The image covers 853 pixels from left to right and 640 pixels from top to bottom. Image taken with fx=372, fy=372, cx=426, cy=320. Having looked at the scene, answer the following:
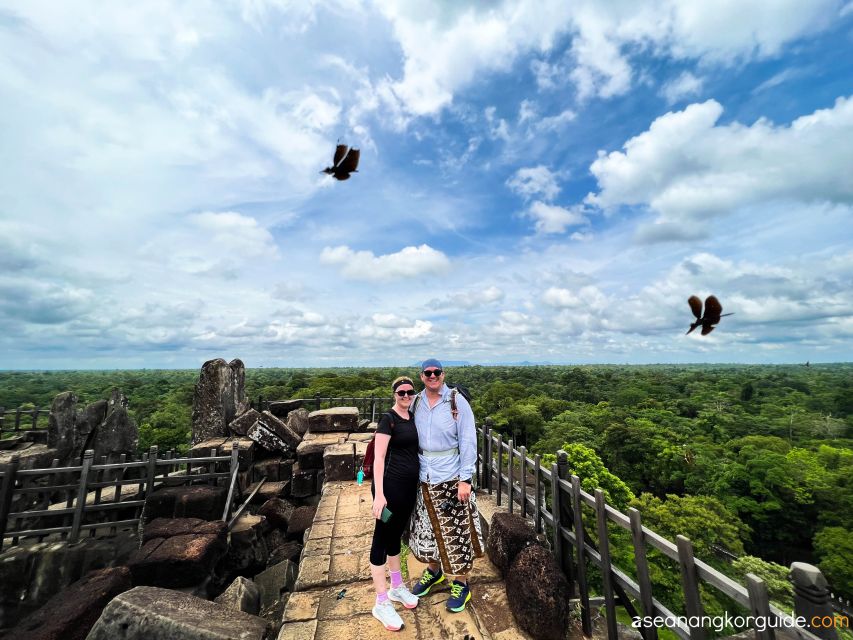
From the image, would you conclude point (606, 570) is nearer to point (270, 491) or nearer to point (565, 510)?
point (565, 510)

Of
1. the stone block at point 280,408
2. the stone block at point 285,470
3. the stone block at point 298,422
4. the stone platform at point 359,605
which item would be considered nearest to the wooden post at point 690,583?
the stone platform at point 359,605

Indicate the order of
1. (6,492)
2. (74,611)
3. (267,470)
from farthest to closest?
1. (267,470)
2. (6,492)
3. (74,611)

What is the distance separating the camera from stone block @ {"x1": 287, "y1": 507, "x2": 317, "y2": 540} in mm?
6191

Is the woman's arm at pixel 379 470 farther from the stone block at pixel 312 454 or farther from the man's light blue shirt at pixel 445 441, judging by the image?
the stone block at pixel 312 454

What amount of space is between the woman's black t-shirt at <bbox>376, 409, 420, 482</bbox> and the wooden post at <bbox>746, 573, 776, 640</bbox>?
2.00 meters

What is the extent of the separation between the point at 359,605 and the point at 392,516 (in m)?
1.02

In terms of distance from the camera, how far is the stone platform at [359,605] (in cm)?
279

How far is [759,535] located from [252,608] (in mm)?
30473

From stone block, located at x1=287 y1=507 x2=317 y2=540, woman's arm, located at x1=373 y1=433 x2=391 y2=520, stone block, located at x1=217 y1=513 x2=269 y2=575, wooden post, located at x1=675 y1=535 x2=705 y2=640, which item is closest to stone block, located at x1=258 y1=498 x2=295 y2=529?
stone block, located at x1=287 y1=507 x2=317 y2=540

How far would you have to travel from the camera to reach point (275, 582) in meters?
4.69

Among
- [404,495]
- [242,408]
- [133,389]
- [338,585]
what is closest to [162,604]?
[338,585]

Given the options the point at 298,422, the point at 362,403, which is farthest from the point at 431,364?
the point at 362,403

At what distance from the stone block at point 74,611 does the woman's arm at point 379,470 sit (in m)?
3.05

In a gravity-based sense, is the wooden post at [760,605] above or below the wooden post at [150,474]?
above
